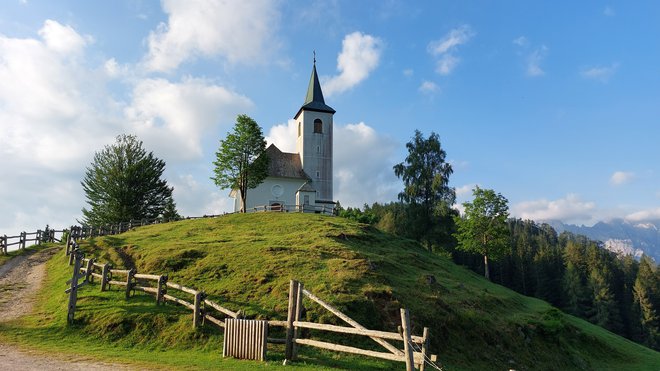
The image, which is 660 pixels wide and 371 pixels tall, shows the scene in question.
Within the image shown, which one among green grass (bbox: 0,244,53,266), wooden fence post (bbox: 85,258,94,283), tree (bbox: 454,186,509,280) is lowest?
wooden fence post (bbox: 85,258,94,283)

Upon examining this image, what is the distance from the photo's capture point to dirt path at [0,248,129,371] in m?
14.3

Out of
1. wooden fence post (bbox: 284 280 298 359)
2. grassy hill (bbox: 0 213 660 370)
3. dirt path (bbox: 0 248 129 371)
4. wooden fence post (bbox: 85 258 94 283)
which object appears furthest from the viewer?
wooden fence post (bbox: 85 258 94 283)

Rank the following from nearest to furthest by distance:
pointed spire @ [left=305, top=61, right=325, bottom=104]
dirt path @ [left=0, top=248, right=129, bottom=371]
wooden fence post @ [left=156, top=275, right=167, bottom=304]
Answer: dirt path @ [left=0, top=248, right=129, bottom=371], wooden fence post @ [left=156, top=275, right=167, bottom=304], pointed spire @ [left=305, top=61, right=325, bottom=104]

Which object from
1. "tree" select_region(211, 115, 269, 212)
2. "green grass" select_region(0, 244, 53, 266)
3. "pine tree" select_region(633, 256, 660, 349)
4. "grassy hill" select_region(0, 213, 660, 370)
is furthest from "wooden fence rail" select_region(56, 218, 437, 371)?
"pine tree" select_region(633, 256, 660, 349)

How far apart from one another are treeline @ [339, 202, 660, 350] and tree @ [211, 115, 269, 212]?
1982 cm

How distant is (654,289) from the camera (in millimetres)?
86688

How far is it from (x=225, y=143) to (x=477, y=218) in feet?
113

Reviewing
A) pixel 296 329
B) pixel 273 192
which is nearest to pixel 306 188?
pixel 273 192

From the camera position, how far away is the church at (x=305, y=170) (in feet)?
193

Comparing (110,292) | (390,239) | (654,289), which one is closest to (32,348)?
(110,292)

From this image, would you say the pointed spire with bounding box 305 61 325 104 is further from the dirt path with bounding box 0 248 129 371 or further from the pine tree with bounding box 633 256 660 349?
the pine tree with bounding box 633 256 660 349

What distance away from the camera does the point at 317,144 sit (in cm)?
6347

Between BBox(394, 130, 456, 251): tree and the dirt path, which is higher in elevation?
BBox(394, 130, 456, 251): tree

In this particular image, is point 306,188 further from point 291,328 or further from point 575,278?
point 575,278
